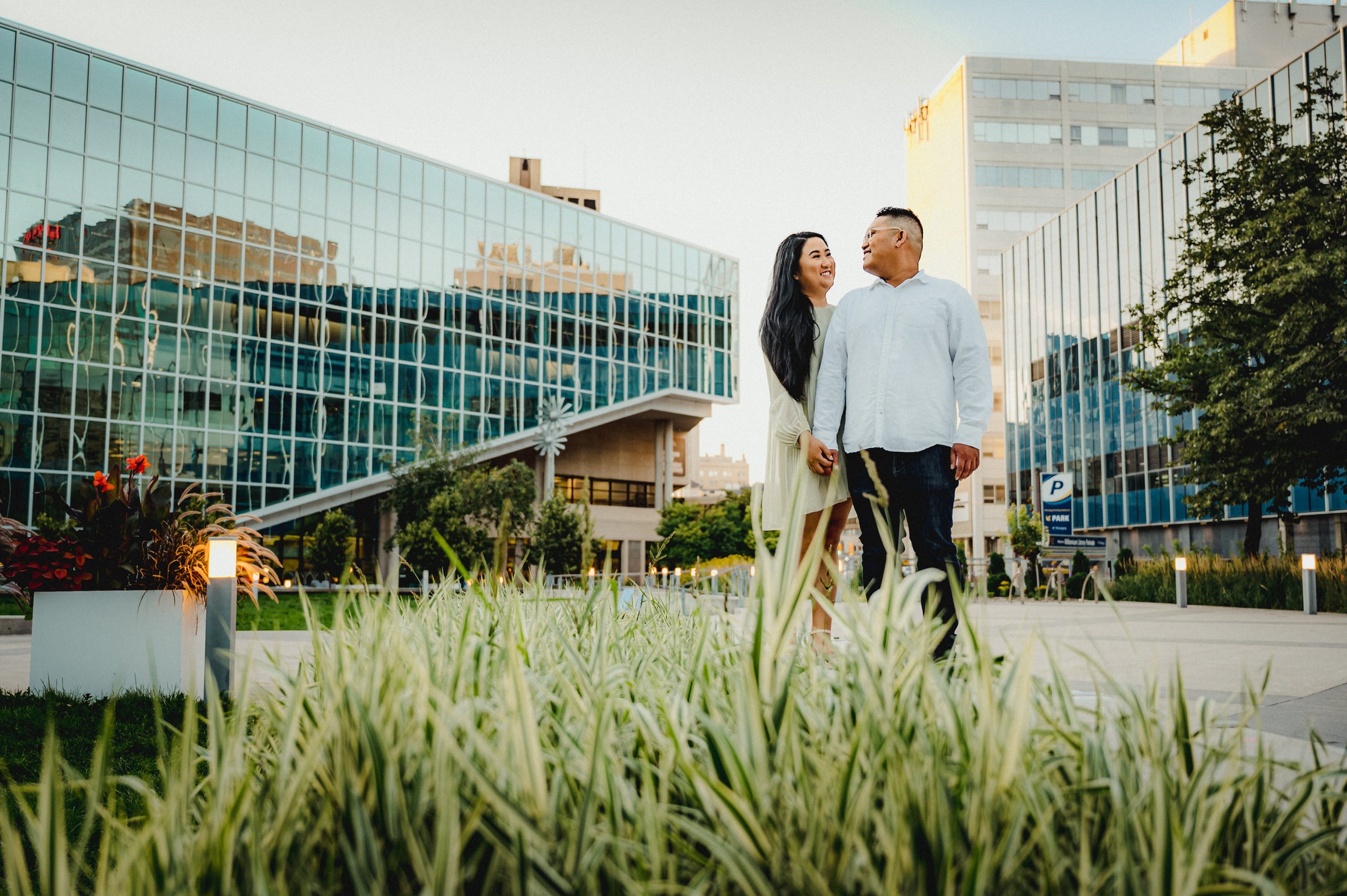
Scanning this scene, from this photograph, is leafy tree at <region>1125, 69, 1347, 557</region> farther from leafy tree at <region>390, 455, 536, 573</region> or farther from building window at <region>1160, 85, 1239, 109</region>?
building window at <region>1160, 85, 1239, 109</region>

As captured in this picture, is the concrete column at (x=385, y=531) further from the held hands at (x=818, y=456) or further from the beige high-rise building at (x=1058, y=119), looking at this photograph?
the held hands at (x=818, y=456)

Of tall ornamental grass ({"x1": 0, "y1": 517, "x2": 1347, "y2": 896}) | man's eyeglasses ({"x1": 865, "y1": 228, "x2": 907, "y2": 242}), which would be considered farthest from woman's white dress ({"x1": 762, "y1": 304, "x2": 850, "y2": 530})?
tall ornamental grass ({"x1": 0, "y1": 517, "x2": 1347, "y2": 896})

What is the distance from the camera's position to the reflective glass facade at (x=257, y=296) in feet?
107

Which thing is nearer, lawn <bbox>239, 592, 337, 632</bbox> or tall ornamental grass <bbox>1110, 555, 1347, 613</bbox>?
lawn <bbox>239, 592, 337, 632</bbox>

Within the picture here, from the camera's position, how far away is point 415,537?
3478 cm

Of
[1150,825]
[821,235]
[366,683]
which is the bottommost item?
[1150,825]

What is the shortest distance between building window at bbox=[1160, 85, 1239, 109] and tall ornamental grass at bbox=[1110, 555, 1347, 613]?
52.2 meters

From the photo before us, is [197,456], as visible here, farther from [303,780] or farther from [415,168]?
[303,780]

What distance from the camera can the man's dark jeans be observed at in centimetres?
360

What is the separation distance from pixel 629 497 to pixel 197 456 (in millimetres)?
27578

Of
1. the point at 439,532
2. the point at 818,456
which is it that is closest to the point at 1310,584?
the point at 818,456

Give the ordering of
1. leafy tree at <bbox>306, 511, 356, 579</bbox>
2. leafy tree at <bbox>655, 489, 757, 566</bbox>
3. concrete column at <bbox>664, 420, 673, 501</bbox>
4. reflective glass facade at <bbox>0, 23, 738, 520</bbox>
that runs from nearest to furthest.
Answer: reflective glass facade at <bbox>0, 23, 738, 520</bbox>, leafy tree at <bbox>306, 511, 356, 579</bbox>, leafy tree at <bbox>655, 489, 757, 566</bbox>, concrete column at <bbox>664, 420, 673, 501</bbox>

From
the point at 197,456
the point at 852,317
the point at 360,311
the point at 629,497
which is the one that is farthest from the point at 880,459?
the point at 629,497

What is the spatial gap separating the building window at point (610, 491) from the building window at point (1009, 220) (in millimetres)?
28154
